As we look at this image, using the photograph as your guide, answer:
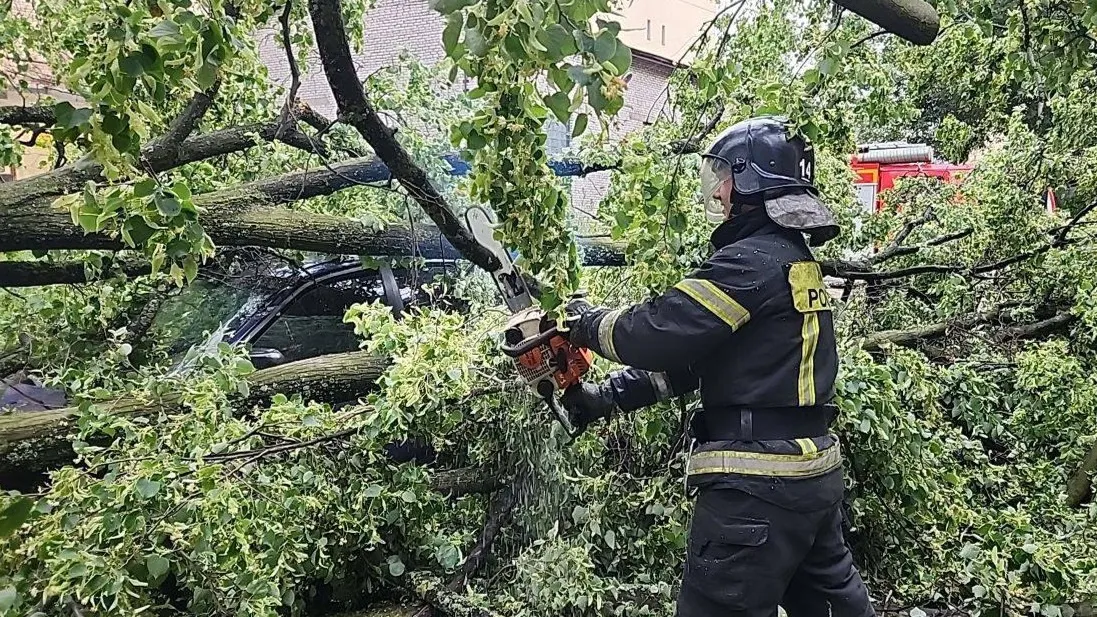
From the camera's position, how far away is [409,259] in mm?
4129

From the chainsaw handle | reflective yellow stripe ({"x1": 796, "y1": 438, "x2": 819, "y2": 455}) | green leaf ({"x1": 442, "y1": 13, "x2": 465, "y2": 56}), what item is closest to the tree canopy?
green leaf ({"x1": 442, "y1": 13, "x2": 465, "y2": 56})

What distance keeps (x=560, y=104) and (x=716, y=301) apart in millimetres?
899

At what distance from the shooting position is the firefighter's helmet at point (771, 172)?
2.15m

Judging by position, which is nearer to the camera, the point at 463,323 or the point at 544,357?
the point at 544,357

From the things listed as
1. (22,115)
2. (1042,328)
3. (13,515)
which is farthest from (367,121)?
(1042,328)

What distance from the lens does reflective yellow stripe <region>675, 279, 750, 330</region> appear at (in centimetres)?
203

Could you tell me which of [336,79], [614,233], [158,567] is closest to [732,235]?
[614,233]

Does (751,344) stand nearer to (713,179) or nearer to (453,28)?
(713,179)

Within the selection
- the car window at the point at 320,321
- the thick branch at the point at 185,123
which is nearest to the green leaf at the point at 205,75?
the thick branch at the point at 185,123

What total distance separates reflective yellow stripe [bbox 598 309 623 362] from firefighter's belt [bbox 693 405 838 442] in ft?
1.23

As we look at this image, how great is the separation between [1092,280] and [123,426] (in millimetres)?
4613

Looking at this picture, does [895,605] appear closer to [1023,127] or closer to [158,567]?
[158,567]

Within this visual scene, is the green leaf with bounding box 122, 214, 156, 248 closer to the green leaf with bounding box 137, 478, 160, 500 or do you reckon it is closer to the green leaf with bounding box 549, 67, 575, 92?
the green leaf with bounding box 549, 67, 575, 92

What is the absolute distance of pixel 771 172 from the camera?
2.20 m
